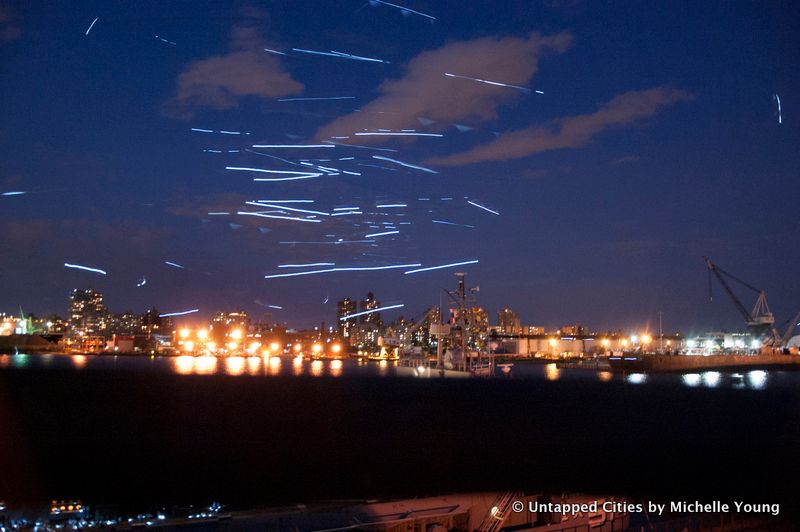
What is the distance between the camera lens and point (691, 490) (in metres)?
19.3

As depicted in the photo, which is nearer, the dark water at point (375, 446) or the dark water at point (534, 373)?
the dark water at point (375, 446)

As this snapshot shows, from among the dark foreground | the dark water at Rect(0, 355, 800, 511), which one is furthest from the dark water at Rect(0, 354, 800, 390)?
the dark foreground

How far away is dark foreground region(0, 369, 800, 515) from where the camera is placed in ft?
63.0

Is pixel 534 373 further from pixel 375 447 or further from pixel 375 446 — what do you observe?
pixel 375 447

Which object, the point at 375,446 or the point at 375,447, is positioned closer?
the point at 375,447

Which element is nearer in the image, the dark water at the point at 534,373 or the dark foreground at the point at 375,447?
the dark foreground at the point at 375,447

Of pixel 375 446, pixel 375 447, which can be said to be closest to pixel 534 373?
pixel 375 446

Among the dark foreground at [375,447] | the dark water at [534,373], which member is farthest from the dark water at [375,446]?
the dark water at [534,373]

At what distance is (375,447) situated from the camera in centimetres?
2681

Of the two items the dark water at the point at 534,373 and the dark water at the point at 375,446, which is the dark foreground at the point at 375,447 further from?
the dark water at the point at 534,373

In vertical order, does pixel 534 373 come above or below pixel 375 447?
below

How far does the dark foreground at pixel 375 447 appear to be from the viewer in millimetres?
19188

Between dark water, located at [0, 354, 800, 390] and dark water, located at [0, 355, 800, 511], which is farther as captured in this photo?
dark water, located at [0, 354, 800, 390]

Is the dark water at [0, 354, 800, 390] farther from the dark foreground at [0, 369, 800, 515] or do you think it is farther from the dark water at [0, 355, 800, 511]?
the dark foreground at [0, 369, 800, 515]
